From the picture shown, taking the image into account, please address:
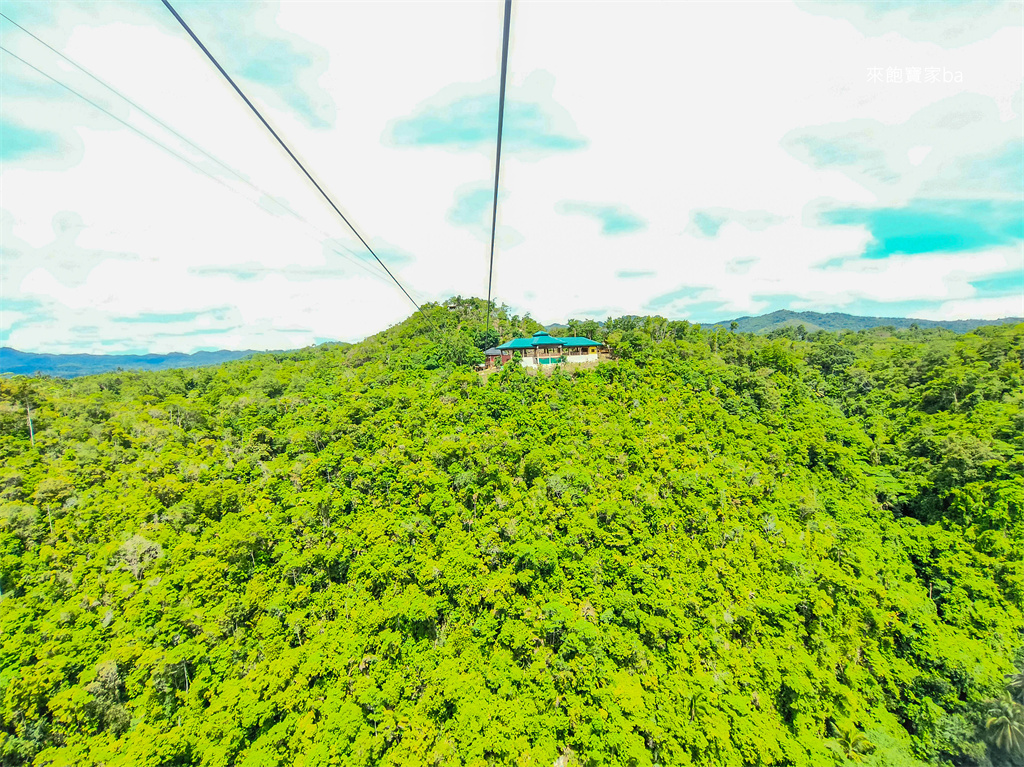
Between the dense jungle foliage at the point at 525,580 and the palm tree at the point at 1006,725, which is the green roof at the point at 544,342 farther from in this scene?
the palm tree at the point at 1006,725

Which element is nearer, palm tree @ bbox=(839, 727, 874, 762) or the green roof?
palm tree @ bbox=(839, 727, 874, 762)

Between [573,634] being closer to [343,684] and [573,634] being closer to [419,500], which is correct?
[343,684]

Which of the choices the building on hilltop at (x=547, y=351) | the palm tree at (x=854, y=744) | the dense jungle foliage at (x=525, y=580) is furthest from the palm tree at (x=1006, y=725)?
the building on hilltop at (x=547, y=351)

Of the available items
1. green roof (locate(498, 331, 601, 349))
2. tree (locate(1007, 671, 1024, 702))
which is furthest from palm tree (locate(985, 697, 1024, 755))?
green roof (locate(498, 331, 601, 349))

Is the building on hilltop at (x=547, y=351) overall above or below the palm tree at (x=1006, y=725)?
above

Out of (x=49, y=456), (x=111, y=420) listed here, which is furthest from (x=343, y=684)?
(x=111, y=420)

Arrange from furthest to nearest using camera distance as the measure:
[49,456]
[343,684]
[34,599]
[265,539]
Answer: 1. [49,456]
2. [265,539]
3. [34,599]
4. [343,684]

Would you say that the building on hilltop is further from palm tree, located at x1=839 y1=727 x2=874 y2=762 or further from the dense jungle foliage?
palm tree, located at x1=839 y1=727 x2=874 y2=762
